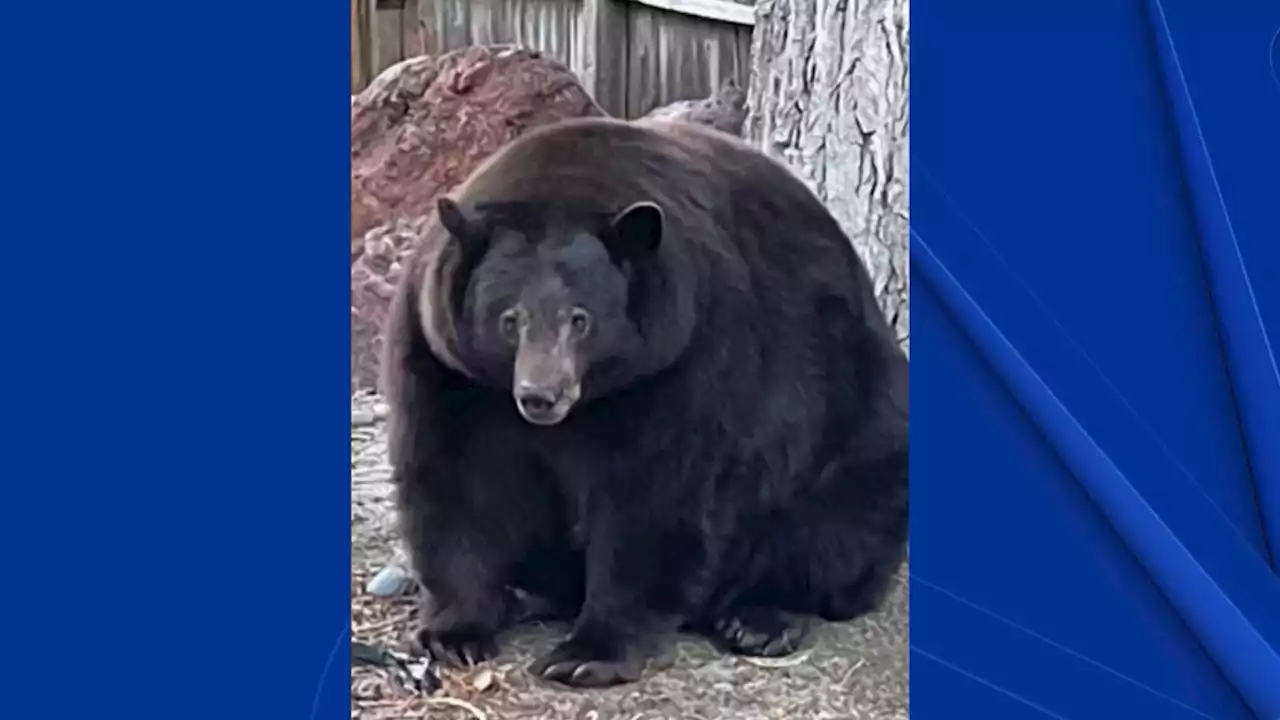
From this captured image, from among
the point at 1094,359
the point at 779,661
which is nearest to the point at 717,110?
the point at 1094,359

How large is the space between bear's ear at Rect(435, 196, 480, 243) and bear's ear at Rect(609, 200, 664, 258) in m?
0.20

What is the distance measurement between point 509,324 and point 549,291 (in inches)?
3.0

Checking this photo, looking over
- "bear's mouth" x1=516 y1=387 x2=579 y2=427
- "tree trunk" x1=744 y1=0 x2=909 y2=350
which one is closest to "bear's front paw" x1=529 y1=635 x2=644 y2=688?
"bear's mouth" x1=516 y1=387 x2=579 y2=427

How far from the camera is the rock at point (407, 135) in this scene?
7.05ft

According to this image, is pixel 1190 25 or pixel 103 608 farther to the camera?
pixel 1190 25

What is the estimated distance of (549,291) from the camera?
213cm

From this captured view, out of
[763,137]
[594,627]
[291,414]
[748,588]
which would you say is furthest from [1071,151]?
[291,414]

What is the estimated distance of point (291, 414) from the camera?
2154 mm

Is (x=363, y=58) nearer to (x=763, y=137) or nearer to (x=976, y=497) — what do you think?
(x=763, y=137)

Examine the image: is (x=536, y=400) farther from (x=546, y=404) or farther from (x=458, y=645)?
(x=458, y=645)

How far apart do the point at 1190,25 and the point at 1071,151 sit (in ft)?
0.91

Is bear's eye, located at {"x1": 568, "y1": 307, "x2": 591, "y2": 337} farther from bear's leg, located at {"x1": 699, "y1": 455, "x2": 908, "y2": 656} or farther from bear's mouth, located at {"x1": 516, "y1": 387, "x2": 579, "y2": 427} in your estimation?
bear's leg, located at {"x1": 699, "y1": 455, "x2": 908, "y2": 656}

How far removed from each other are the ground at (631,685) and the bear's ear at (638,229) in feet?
1.42

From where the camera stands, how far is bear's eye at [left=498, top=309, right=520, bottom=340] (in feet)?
6.98
